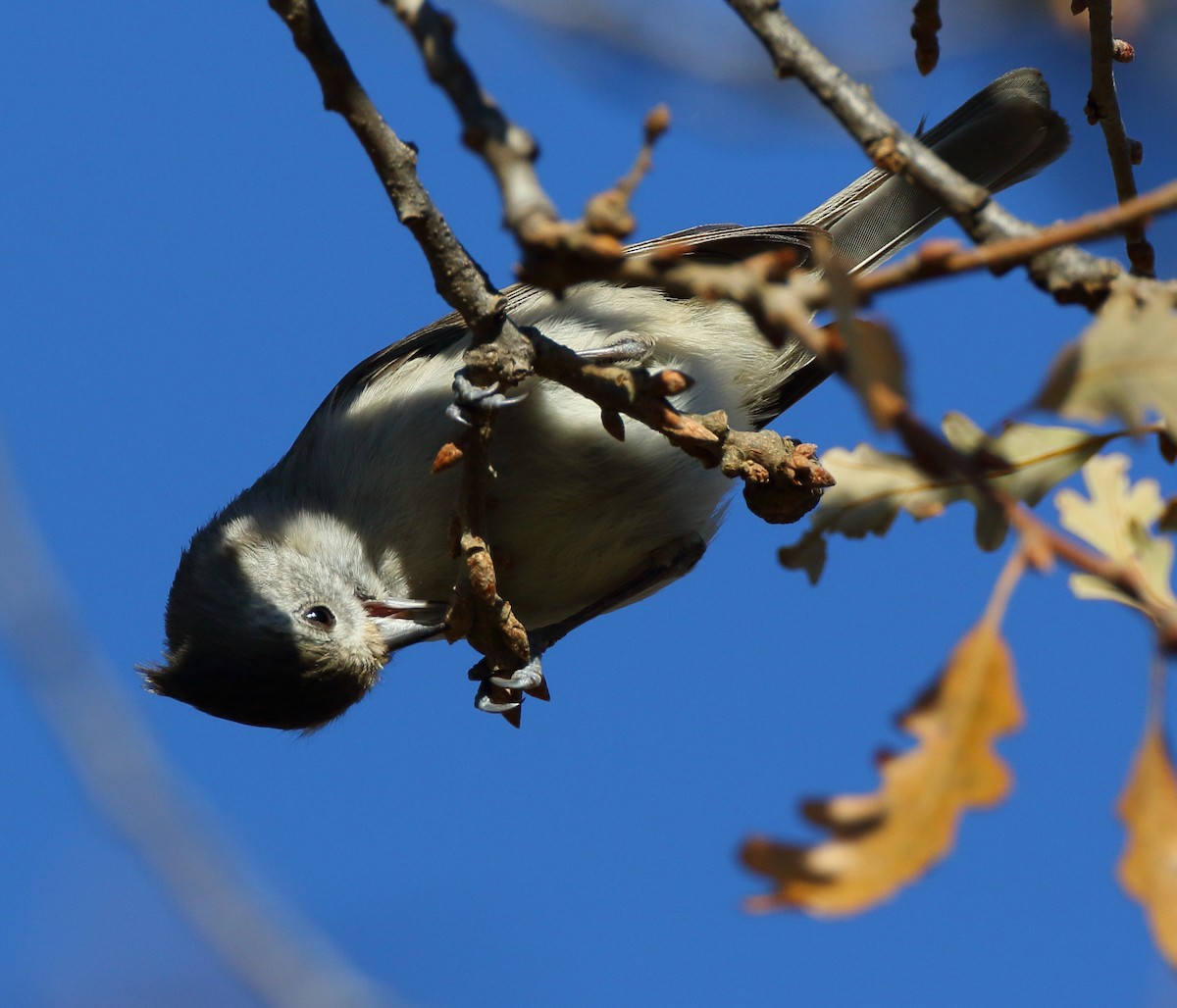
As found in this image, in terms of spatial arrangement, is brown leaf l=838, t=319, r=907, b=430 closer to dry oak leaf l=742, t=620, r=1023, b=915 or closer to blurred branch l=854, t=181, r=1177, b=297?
blurred branch l=854, t=181, r=1177, b=297

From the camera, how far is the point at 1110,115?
2.77 meters

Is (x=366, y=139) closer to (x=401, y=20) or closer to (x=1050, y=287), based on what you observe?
(x=401, y=20)

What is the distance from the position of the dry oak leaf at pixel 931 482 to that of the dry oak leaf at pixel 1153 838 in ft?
1.70

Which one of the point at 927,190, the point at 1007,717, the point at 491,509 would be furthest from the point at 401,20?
the point at 491,509

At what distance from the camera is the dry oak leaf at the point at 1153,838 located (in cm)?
127

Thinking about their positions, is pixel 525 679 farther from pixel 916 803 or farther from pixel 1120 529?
pixel 916 803

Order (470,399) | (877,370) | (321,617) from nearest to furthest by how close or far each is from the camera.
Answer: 1. (877,370)
2. (470,399)
3. (321,617)

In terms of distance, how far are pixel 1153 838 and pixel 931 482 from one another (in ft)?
2.18

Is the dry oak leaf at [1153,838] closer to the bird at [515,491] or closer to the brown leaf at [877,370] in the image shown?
the brown leaf at [877,370]

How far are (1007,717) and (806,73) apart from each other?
1210mm

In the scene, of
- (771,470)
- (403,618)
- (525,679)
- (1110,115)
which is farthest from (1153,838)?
(403,618)

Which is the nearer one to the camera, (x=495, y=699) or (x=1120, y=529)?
(x=1120, y=529)

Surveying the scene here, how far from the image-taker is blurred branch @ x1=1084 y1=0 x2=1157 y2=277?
8.87ft

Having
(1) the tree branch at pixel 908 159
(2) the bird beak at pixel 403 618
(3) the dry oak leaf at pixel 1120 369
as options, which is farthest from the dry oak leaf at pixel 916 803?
(2) the bird beak at pixel 403 618
